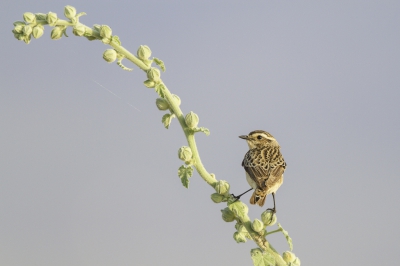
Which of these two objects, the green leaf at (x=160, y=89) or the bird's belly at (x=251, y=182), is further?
the bird's belly at (x=251, y=182)

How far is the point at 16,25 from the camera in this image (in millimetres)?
4574

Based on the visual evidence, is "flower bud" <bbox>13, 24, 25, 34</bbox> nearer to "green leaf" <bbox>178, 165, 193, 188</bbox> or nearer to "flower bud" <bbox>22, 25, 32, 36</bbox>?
"flower bud" <bbox>22, 25, 32, 36</bbox>

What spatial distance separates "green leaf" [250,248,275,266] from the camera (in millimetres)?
3241

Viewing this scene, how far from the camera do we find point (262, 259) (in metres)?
3.29

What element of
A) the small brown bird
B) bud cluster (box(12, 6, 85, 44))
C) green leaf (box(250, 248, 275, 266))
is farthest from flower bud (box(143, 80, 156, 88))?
the small brown bird

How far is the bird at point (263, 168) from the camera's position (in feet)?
18.6

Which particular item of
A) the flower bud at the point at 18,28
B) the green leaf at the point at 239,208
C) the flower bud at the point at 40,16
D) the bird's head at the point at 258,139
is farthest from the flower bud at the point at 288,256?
the bird's head at the point at 258,139

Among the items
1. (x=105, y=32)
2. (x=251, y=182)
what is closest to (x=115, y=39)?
(x=105, y=32)

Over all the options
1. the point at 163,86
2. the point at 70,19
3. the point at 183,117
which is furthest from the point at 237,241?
the point at 70,19

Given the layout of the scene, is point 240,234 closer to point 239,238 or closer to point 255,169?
point 239,238

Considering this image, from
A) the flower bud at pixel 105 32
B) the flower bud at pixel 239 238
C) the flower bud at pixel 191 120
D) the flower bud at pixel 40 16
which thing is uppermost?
the flower bud at pixel 40 16

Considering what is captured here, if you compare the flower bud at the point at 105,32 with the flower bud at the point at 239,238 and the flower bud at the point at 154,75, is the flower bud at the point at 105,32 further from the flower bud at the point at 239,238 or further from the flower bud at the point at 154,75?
the flower bud at the point at 239,238

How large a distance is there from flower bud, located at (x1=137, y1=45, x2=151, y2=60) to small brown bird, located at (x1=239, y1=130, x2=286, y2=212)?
2.00 m

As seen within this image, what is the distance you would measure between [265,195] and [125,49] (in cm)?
227
